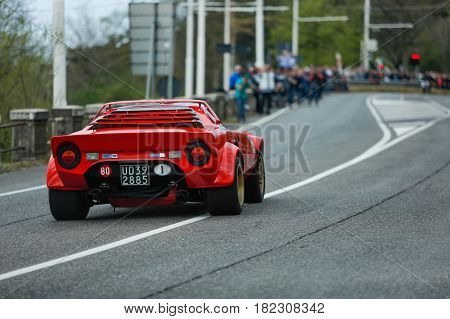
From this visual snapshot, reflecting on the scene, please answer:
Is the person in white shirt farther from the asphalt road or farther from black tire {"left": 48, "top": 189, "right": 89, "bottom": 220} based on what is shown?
black tire {"left": 48, "top": 189, "right": 89, "bottom": 220}

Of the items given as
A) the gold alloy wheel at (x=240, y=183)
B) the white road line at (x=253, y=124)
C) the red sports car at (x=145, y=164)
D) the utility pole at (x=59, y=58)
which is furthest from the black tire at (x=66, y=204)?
the utility pole at (x=59, y=58)

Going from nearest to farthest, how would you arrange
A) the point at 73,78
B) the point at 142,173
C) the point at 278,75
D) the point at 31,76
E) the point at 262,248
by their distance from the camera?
the point at 262,248
the point at 142,173
the point at 31,76
the point at 278,75
the point at 73,78

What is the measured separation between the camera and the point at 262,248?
984cm

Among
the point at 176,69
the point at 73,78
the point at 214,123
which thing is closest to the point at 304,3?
the point at 176,69

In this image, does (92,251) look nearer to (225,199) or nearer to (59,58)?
(225,199)

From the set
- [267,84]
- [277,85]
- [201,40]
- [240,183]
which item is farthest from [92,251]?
[277,85]

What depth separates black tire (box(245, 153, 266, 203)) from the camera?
45.7ft

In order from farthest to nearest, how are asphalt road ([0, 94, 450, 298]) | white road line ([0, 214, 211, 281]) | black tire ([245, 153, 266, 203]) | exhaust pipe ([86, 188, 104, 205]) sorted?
black tire ([245, 153, 266, 203])
exhaust pipe ([86, 188, 104, 205])
white road line ([0, 214, 211, 281])
asphalt road ([0, 94, 450, 298])

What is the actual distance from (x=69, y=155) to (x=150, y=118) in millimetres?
980

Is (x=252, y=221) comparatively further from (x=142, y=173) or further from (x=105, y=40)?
(x=105, y=40)

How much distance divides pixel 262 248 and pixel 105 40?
70.0 m

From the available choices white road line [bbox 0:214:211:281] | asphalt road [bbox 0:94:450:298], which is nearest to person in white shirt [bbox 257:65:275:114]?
asphalt road [bbox 0:94:450:298]

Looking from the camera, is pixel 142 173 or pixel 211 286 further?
pixel 142 173

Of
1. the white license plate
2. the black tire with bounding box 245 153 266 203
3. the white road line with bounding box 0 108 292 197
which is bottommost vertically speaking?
the white road line with bounding box 0 108 292 197
